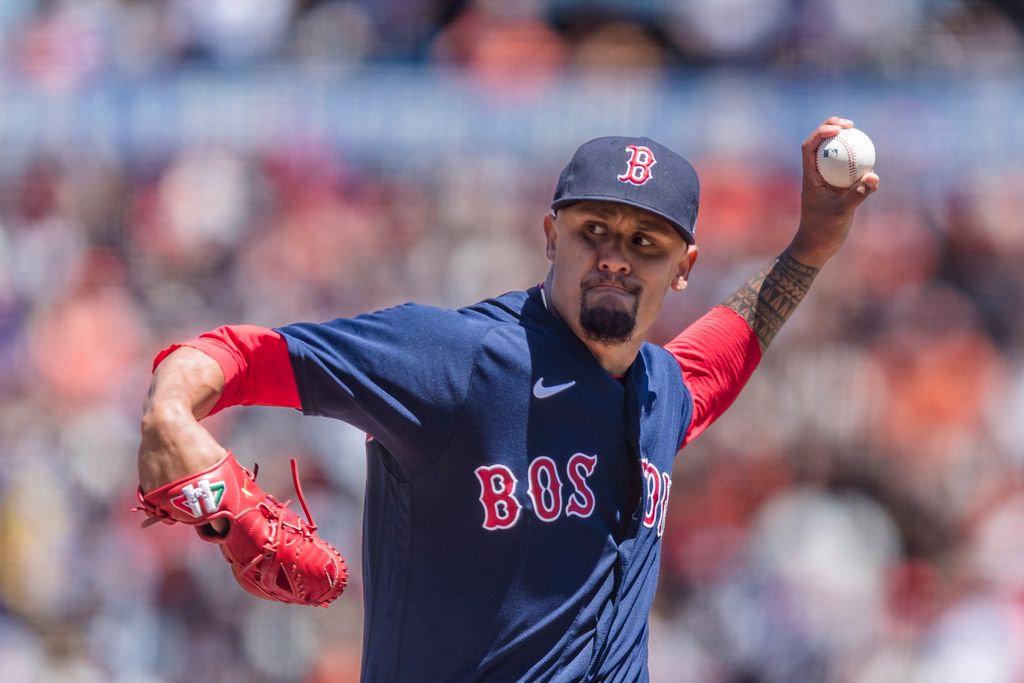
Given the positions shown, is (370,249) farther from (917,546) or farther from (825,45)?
(917,546)

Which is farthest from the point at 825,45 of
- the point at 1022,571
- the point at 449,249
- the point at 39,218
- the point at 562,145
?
the point at 39,218

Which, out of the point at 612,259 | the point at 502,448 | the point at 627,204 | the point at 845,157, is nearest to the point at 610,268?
the point at 612,259

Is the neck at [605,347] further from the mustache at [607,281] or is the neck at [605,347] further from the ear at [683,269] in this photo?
the ear at [683,269]

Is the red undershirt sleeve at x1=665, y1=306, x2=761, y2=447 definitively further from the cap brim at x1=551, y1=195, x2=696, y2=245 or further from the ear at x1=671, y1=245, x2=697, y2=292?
the cap brim at x1=551, y1=195, x2=696, y2=245

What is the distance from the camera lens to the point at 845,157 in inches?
109

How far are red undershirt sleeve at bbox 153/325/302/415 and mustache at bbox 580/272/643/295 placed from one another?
1.90ft

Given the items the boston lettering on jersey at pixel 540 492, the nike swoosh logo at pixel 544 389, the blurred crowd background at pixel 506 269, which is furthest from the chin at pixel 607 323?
the blurred crowd background at pixel 506 269

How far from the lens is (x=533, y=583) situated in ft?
7.35

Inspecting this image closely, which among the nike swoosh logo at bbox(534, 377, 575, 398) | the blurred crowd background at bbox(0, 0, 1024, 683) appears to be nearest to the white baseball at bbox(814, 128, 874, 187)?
the nike swoosh logo at bbox(534, 377, 575, 398)

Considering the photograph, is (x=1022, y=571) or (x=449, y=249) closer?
(x=1022, y=571)

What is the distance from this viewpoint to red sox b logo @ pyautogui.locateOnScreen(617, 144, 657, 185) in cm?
231

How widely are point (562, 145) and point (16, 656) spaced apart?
360cm

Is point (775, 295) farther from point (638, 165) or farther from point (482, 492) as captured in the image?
point (482, 492)

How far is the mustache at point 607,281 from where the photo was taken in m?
2.34
